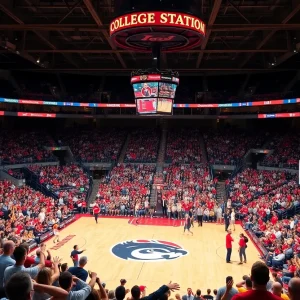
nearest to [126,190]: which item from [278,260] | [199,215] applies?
[199,215]

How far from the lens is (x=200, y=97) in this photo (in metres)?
36.5

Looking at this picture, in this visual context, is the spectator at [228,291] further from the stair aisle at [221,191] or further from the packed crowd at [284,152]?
the packed crowd at [284,152]

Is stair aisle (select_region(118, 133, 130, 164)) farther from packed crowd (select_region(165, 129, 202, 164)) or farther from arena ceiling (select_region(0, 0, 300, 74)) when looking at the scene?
arena ceiling (select_region(0, 0, 300, 74))

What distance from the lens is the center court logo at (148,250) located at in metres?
16.0

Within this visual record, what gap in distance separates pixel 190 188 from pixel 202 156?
21.4 ft

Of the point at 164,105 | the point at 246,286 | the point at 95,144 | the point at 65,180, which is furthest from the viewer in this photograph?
the point at 95,144

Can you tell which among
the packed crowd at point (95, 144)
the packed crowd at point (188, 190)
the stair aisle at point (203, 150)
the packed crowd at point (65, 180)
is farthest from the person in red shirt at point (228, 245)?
the packed crowd at point (95, 144)

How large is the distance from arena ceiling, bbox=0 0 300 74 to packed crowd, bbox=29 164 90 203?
8.68 metres

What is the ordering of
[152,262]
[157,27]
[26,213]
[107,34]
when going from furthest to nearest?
[26,213], [107,34], [152,262], [157,27]

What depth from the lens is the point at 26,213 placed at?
20.5 m

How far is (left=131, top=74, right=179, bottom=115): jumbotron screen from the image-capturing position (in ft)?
44.0

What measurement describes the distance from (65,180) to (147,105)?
1621 cm

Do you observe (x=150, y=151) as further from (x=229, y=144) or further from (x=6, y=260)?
(x=6, y=260)

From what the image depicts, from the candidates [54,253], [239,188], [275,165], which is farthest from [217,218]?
[54,253]
